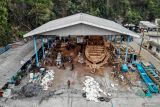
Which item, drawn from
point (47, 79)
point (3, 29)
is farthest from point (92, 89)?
point (3, 29)

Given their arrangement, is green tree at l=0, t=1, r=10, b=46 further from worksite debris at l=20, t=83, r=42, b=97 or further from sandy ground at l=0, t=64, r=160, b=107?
worksite debris at l=20, t=83, r=42, b=97

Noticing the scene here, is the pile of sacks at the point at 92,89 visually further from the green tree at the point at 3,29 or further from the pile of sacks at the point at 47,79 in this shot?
the green tree at the point at 3,29

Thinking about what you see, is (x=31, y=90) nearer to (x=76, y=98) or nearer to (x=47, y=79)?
(x=47, y=79)

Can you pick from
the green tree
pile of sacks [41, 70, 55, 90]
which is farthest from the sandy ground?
the green tree

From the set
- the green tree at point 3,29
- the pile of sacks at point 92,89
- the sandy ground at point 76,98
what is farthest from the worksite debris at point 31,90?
the green tree at point 3,29

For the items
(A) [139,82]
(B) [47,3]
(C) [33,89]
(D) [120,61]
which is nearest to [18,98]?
(C) [33,89]

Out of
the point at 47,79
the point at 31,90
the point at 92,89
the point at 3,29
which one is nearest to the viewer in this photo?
the point at 31,90

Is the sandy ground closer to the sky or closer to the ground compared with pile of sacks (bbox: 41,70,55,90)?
closer to the ground
